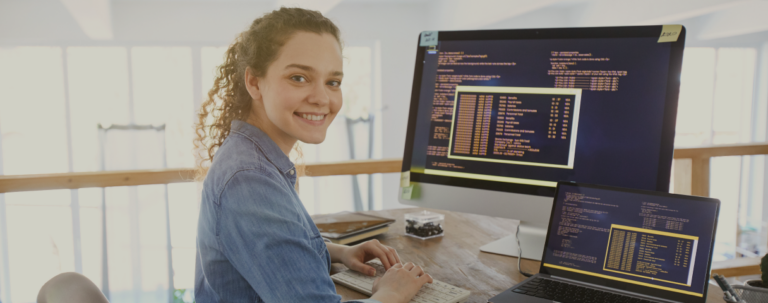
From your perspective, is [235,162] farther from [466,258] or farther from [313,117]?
[466,258]

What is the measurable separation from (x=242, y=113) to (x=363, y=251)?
1.21 ft

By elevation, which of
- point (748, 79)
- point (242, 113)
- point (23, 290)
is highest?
point (748, 79)

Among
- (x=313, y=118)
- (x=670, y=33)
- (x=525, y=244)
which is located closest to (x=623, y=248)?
(x=525, y=244)

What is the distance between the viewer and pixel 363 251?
1002mm

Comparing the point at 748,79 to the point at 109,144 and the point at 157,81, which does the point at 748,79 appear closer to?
the point at 157,81

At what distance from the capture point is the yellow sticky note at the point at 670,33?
37.1 inches

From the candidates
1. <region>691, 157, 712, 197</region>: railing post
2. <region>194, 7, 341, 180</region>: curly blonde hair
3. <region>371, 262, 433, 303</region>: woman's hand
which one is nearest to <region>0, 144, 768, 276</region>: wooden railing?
<region>691, 157, 712, 197</region>: railing post

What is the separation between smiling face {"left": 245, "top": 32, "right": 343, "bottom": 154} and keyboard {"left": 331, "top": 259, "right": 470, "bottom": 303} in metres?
0.27

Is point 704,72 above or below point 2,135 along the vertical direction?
above

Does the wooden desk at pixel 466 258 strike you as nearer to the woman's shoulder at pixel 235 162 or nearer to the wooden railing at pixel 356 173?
the woman's shoulder at pixel 235 162

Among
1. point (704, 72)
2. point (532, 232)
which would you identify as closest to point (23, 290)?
point (532, 232)

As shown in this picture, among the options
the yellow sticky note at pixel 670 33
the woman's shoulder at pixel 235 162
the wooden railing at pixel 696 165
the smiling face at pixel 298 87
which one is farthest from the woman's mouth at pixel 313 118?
the wooden railing at pixel 696 165

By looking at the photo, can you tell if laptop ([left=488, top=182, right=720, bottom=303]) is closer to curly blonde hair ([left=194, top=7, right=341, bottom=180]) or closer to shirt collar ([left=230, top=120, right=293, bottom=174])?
shirt collar ([left=230, top=120, right=293, bottom=174])

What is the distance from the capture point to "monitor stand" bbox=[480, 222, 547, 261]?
1.06m
